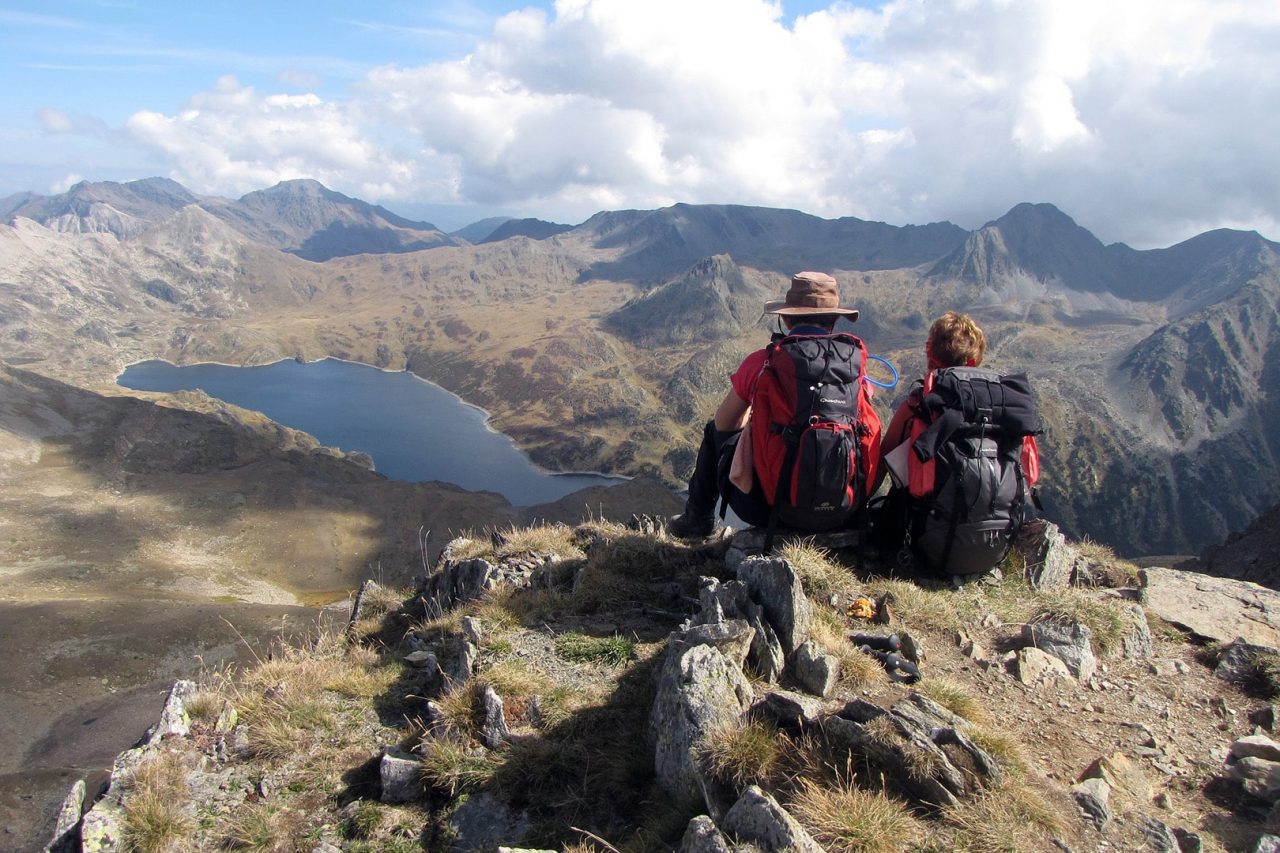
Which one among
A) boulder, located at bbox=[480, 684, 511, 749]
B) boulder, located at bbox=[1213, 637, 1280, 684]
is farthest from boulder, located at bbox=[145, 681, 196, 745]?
boulder, located at bbox=[1213, 637, 1280, 684]

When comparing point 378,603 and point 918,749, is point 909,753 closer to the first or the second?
point 918,749

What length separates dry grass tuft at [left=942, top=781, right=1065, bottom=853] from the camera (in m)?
3.96

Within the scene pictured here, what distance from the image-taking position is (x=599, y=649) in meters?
7.16

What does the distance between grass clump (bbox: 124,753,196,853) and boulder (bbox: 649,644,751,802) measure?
3.70 meters

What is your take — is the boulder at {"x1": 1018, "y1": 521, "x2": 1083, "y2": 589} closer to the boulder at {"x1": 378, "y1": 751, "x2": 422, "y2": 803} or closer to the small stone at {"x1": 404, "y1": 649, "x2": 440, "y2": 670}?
the boulder at {"x1": 378, "y1": 751, "x2": 422, "y2": 803}

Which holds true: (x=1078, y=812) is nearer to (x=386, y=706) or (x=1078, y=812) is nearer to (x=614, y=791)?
(x=614, y=791)

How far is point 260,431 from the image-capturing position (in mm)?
155625

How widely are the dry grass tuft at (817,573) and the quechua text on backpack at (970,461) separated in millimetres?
953

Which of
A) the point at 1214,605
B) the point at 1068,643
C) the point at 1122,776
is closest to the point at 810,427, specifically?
the point at 1068,643

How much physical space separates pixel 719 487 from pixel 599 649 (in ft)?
8.63

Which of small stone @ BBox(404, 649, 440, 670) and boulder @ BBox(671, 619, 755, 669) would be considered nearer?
boulder @ BBox(671, 619, 755, 669)

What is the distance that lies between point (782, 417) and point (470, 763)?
4.40 metres

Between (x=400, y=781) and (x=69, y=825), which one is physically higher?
(x=400, y=781)

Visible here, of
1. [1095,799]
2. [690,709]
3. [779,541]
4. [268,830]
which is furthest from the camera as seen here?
[779,541]
